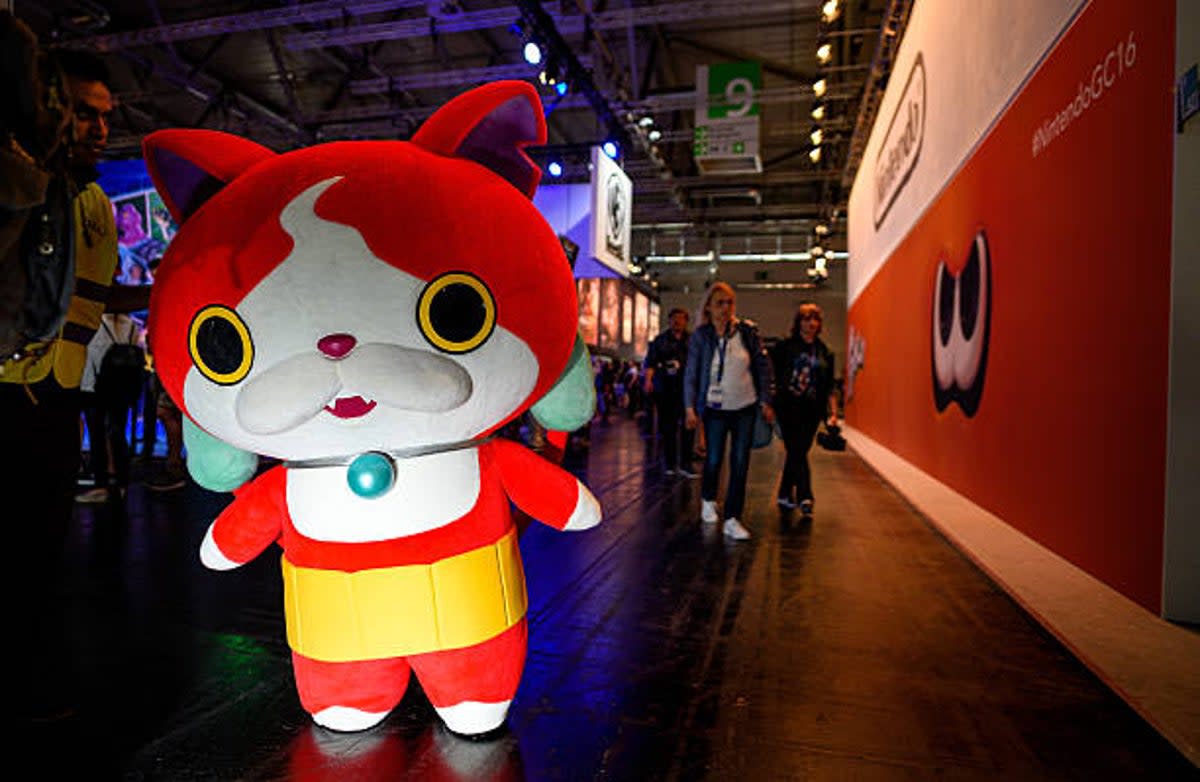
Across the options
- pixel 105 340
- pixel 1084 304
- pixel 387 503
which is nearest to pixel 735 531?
pixel 1084 304

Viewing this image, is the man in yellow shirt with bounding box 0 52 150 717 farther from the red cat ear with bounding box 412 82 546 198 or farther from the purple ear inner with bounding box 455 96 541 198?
the purple ear inner with bounding box 455 96 541 198

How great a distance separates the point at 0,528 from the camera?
1.62m

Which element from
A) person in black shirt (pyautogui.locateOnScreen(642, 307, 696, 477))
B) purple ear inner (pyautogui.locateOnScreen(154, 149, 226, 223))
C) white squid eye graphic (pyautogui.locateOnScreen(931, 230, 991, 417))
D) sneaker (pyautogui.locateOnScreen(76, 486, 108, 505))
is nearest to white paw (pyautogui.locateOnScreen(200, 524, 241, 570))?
purple ear inner (pyautogui.locateOnScreen(154, 149, 226, 223))

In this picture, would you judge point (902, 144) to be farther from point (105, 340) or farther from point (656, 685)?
point (105, 340)

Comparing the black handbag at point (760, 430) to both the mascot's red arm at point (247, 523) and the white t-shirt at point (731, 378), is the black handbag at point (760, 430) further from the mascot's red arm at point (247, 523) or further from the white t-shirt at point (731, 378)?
the mascot's red arm at point (247, 523)

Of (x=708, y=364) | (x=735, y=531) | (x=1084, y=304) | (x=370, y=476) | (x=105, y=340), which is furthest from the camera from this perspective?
(x=105, y=340)

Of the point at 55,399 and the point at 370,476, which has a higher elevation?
the point at 55,399

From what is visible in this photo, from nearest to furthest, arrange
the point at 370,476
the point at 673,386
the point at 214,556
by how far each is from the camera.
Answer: the point at 370,476, the point at 214,556, the point at 673,386

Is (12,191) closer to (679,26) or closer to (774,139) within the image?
(679,26)

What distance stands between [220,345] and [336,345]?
27cm

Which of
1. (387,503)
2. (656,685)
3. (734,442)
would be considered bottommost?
(656,685)

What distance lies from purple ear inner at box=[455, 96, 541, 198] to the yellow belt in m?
0.94

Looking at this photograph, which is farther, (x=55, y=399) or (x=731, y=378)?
(x=731, y=378)

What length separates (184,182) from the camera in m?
1.69
